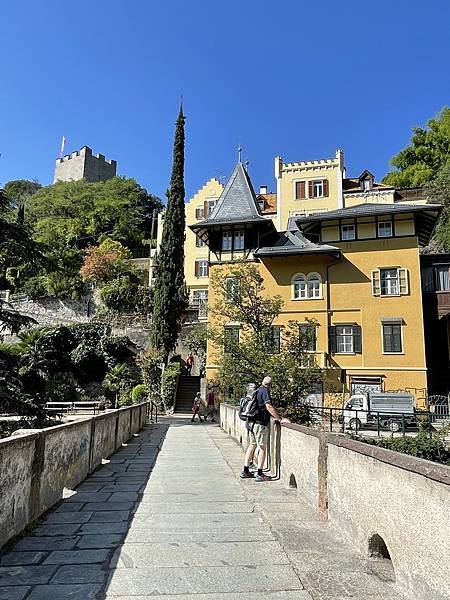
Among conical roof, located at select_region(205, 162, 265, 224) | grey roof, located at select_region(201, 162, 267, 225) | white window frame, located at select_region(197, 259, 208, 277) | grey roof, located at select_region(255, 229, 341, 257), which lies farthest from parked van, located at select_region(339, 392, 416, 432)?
white window frame, located at select_region(197, 259, 208, 277)

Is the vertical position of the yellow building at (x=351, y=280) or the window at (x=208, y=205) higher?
the window at (x=208, y=205)

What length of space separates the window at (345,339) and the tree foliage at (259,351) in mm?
12168

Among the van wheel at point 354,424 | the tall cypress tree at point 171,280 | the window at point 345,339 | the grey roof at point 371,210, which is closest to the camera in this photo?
the van wheel at point 354,424

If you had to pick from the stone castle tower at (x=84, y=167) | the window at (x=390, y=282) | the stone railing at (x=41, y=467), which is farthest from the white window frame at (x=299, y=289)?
the stone castle tower at (x=84, y=167)

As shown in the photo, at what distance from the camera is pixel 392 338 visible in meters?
26.8

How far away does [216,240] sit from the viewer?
30.9m

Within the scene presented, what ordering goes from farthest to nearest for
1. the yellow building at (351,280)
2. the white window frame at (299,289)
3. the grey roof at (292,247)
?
the white window frame at (299,289) → the grey roof at (292,247) → the yellow building at (351,280)

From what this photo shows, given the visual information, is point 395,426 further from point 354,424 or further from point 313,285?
point 313,285

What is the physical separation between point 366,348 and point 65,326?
2038cm

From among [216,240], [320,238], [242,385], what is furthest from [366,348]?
[242,385]

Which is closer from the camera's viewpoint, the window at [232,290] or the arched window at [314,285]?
the window at [232,290]

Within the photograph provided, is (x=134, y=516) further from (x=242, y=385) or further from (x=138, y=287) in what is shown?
(x=138, y=287)

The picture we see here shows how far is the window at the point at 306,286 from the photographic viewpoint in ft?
93.6

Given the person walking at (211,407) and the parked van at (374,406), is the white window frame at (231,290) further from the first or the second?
the person walking at (211,407)
